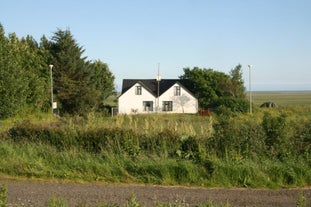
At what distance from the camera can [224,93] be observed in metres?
63.6

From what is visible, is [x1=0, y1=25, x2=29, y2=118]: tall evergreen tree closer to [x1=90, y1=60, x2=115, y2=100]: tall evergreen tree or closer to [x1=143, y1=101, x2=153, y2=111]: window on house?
[x1=143, y1=101, x2=153, y2=111]: window on house

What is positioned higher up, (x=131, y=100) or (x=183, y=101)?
Result: (x=131, y=100)

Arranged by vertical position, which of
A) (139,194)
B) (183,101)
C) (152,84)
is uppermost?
(152,84)

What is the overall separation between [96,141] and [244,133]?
4139mm

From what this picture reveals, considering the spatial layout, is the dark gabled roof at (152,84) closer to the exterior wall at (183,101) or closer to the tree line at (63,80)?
the exterior wall at (183,101)

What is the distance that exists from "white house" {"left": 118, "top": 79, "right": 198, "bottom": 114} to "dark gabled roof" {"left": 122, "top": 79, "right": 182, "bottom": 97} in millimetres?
298

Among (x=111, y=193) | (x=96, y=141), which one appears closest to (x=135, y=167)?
(x=111, y=193)

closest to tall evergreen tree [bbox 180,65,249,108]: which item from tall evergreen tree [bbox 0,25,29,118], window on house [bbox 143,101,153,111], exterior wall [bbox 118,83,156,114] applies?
window on house [bbox 143,101,153,111]

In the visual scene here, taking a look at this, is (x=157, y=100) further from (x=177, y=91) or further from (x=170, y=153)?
(x=170, y=153)

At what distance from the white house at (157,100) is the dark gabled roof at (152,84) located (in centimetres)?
30

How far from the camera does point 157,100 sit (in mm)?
63406

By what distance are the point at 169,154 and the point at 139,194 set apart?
294 cm

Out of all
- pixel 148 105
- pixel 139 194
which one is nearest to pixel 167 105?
pixel 148 105

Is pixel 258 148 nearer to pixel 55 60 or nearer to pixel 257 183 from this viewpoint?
pixel 257 183
